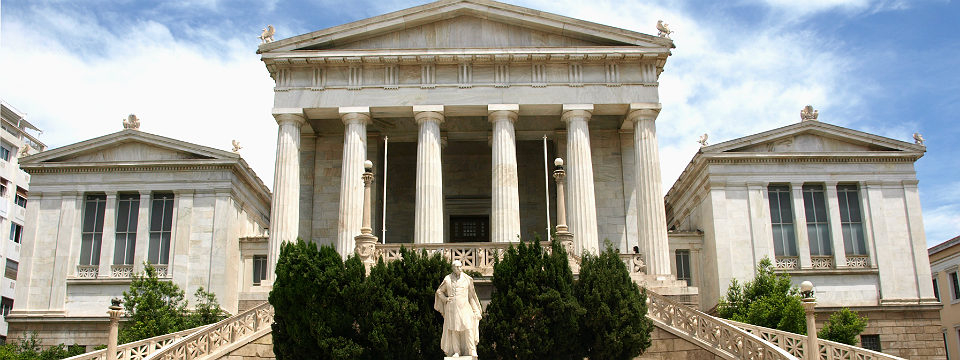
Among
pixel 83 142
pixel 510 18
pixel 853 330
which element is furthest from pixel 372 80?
pixel 853 330

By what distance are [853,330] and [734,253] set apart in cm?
832

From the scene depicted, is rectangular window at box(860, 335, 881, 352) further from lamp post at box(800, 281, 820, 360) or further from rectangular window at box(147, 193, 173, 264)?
rectangular window at box(147, 193, 173, 264)

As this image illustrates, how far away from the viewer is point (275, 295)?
26156 mm

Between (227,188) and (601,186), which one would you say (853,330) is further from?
(227,188)

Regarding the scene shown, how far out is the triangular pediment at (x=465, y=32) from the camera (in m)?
39.1

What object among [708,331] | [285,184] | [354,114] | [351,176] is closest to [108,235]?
[285,184]

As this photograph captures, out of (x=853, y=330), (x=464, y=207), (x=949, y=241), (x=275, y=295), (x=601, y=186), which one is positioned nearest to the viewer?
(x=275, y=295)

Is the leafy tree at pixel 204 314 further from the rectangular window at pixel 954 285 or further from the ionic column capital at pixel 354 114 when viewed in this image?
the rectangular window at pixel 954 285

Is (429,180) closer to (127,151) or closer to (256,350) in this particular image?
(256,350)

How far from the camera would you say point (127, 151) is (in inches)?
1700

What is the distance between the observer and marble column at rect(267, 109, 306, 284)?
37000mm

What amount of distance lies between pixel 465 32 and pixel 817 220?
18.2 m

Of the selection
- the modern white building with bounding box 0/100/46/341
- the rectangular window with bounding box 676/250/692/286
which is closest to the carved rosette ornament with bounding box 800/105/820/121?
the rectangular window with bounding box 676/250/692/286

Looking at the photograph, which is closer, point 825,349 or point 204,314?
point 825,349
